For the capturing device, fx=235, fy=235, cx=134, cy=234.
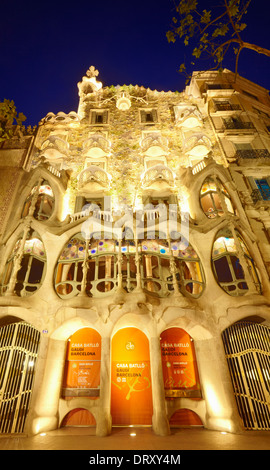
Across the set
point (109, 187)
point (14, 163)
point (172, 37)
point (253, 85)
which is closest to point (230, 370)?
point (109, 187)

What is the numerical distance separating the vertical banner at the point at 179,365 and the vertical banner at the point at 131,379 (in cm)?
89

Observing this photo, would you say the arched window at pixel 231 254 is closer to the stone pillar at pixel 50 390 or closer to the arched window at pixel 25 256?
the stone pillar at pixel 50 390

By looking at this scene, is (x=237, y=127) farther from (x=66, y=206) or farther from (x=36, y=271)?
(x=36, y=271)

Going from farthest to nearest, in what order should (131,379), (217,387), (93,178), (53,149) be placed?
(53,149), (93,178), (131,379), (217,387)

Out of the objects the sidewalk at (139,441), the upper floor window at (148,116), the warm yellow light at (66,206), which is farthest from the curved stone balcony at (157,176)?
the sidewalk at (139,441)

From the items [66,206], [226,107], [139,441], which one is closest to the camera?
[139,441]

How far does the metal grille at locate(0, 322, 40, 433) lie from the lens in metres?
9.67

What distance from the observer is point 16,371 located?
10461mm

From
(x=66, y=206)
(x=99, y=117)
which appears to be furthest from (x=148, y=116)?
(x=66, y=206)

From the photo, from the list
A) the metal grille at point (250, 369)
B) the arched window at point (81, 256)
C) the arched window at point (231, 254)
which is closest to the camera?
the metal grille at point (250, 369)

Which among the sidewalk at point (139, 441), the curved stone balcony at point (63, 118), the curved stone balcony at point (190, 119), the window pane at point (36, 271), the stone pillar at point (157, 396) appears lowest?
the sidewalk at point (139, 441)

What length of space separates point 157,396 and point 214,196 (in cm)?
1121

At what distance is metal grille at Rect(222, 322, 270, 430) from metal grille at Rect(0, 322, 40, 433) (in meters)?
9.00

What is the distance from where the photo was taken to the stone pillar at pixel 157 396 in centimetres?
884
